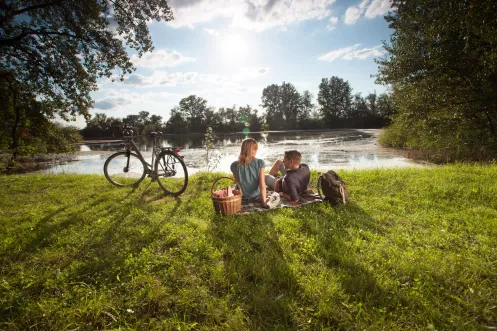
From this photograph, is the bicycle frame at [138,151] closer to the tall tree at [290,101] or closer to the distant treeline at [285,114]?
the distant treeline at [285,114]

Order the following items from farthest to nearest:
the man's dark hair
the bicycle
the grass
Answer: the bicycle, the man's dark hair, the grass

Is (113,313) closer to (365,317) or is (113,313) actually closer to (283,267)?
(283,267)

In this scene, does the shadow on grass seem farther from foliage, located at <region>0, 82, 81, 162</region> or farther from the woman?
foliage, located at <region>0, 82, 81, 162</region>

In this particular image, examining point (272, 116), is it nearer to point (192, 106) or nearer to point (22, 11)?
point (192, 106)

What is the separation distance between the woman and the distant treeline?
52.7 m

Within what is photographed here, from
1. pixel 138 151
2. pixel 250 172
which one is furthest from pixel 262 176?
pixel 138 151

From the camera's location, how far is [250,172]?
14.4 ft

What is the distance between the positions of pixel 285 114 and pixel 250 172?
7337 centimetres

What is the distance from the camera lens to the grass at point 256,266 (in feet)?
6.18

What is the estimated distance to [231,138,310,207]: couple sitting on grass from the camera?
14.1 feet

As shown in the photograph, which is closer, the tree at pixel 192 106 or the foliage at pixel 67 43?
the foliage at pixel 67 43

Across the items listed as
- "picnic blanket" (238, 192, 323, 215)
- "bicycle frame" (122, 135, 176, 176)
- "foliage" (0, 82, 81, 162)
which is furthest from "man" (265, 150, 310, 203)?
"foliage" (0, 82, 81, 162)

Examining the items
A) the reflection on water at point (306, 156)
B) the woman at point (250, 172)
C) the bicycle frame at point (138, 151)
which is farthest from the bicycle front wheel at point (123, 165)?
the woman at point (250, 172)

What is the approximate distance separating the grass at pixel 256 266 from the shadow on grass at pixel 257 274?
0.01m
